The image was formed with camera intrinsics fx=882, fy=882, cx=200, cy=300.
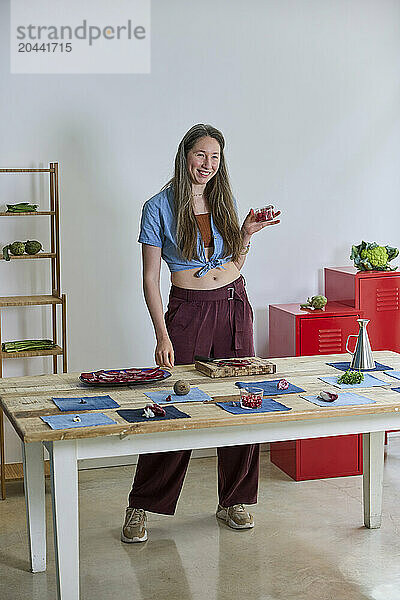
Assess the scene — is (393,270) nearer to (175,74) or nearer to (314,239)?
(314,239)

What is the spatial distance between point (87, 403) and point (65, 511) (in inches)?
14.5

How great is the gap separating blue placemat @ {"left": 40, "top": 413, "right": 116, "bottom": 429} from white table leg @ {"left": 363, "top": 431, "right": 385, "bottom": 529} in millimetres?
1513

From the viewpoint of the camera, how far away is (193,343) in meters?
3.83

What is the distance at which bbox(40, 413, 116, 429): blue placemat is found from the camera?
2652 millimetres

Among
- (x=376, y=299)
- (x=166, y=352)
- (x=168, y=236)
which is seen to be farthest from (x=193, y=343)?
(x=376, y=299)

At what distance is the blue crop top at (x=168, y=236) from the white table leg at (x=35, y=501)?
99cm

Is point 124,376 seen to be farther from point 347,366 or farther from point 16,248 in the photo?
point 16,248

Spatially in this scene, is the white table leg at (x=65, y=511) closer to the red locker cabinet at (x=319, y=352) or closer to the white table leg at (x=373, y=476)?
the white table leg at (x=373, y=476)

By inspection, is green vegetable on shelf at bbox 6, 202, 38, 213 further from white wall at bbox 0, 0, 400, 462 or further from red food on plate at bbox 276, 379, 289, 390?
red food on plate at bbox 276, 379, 289, 390

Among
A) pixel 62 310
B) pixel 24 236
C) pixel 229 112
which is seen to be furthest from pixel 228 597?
pixel 229 112

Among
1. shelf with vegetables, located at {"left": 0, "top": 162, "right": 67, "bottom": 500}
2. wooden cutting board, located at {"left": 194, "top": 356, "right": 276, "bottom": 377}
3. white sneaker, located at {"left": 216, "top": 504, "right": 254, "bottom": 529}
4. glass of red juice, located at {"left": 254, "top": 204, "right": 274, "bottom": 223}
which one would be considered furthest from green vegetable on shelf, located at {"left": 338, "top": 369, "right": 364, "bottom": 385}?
shelf with vegetables, located at {"left": 0, "top": 162, "right": 67, "bottom": 500}

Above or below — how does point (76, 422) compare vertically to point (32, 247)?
below

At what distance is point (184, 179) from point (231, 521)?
1532mm

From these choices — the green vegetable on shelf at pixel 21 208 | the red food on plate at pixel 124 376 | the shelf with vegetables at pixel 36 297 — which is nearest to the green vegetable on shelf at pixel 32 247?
the shelf with vegetables at pixel 36 297
